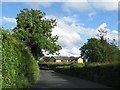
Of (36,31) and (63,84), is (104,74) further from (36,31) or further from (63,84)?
(36,31)

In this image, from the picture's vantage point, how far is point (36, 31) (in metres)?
57.2

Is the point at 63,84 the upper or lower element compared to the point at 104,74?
lower

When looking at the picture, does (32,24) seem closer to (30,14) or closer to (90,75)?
(30,14)

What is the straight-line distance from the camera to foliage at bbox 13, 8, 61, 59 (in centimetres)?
5572

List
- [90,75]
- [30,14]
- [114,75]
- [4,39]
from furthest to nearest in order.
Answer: [30,14] < [90,75] < [114,75] < [4,39]

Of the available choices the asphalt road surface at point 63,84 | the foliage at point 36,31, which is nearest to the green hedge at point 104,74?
the asphalt road surface at point 63,84

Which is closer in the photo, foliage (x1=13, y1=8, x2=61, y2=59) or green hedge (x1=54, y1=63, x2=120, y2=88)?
green hedge (x1=54, y1=63, x2=120, y2=88)

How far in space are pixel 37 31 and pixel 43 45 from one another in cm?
312

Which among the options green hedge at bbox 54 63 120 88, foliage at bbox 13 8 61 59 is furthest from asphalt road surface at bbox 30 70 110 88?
foliage at bbox 13 8 61 59

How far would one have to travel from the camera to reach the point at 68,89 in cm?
2042

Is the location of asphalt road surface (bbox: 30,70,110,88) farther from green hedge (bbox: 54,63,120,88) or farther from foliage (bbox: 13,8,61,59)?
foliage (bbox: 13,8,61,59)

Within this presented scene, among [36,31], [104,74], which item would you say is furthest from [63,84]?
[36,31]

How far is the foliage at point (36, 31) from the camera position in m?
55.7

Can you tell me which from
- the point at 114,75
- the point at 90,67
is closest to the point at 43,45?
the point at 90,67
